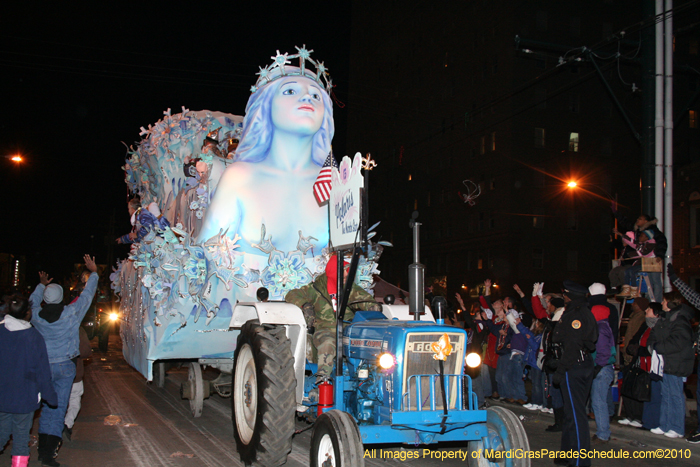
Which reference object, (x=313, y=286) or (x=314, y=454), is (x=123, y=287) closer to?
(x=313, y=286)

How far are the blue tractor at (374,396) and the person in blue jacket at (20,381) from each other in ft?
6.18

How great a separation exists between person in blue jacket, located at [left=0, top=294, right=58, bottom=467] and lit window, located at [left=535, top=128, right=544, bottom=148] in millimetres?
29764

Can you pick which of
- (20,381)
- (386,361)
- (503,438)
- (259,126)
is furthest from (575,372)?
(20,381)

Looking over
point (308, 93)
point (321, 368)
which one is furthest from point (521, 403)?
point (308, 93)

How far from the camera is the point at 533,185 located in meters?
31.0

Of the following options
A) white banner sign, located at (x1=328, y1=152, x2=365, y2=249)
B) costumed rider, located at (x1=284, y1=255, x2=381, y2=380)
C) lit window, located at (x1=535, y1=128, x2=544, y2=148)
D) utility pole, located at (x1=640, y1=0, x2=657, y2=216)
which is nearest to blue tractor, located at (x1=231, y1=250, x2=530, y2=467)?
costumed rider, located at (x1=284, y1=255, x2=381, y2=380)

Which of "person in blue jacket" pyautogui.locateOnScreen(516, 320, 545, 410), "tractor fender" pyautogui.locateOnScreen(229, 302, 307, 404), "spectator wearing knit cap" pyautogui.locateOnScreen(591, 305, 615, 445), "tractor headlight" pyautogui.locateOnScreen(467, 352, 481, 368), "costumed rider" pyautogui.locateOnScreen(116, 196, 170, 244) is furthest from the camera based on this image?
"person in blue jacket" pyautogui.locateOnScreen(516, 320, 545, 410)

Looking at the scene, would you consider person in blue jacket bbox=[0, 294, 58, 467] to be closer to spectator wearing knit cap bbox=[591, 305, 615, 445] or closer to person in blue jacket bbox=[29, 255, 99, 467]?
person in blue jacket bbox=[29, 255, 99, 467]

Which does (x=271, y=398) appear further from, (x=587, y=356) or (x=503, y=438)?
(x=587, y=356)

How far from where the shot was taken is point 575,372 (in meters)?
6.08

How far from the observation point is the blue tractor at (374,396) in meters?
4.51

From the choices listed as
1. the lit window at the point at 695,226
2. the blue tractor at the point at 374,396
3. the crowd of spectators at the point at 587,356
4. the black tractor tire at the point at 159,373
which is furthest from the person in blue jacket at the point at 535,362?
the lit window at the point at 695,226

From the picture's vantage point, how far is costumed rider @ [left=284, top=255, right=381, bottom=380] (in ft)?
18.9

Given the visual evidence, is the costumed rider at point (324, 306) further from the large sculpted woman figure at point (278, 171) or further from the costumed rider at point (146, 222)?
the costumed rider at point (146, 222)
